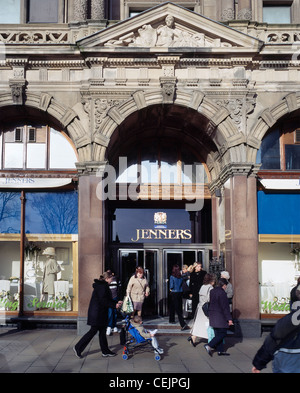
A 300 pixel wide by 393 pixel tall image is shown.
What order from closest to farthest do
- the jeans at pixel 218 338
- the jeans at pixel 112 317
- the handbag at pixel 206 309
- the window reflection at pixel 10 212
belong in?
the jeans at pixel 218 338 → the handbag at pixel 206 309 → the jeans at pixel 112 317 → the window reflection at pixel 10 212

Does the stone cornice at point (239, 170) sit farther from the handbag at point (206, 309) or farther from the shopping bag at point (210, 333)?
the shopping bag at point (210, 333)

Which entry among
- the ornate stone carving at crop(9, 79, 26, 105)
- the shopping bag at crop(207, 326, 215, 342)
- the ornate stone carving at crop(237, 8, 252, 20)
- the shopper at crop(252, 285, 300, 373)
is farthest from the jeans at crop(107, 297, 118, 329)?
the ornate stone carving at crop(237, 8, 252, 20)

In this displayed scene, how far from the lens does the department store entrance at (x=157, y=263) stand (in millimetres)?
14578

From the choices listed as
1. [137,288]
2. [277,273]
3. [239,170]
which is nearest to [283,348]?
[137,288]

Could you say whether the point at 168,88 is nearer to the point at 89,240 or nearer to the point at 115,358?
the point at 89,240

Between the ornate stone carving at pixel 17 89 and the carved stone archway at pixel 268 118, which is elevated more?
the ornate stone carving at pixel 17 89

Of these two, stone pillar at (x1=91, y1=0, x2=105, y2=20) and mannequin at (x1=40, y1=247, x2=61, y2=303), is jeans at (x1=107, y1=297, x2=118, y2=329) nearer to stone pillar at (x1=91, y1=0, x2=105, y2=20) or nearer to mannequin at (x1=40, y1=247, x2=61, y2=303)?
mannequin at (x1=40, y1=247, x2=61, y2=303)

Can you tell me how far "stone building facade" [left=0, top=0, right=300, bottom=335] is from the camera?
41.3 ft

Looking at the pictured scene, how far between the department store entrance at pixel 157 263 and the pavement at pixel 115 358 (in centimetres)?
248

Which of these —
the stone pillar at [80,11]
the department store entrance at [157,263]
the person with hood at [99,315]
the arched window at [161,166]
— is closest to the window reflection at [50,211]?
the arched window at [161,166]

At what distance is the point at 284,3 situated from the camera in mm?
14578

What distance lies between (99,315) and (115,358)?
3.34 ft
